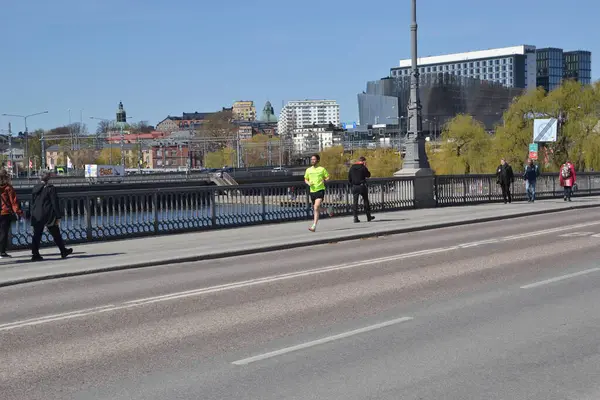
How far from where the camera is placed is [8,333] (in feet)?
30.6

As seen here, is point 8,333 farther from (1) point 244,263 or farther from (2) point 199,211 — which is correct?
(2) point 199,211

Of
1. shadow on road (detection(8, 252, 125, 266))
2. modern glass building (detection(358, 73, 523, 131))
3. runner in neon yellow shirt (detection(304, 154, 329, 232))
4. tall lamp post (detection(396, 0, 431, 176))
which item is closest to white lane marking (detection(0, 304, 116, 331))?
shadow on road (detection(8, 252, 125, 266))

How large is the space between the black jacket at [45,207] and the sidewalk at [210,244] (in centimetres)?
84

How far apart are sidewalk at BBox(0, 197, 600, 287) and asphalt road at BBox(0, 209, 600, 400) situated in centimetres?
93

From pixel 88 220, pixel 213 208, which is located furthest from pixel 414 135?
pixel 88 220

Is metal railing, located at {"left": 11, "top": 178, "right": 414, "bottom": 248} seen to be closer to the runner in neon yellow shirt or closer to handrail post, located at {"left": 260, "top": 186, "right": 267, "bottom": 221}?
handrail post, located at {"left": 260, "top": 186, "right": 267, "bottom": 221}

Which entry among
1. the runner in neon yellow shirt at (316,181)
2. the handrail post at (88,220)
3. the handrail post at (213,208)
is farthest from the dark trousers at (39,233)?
the runner in neon yellow shirt at (316,181)

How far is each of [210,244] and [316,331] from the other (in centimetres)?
1031

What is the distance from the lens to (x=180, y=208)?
2219cm

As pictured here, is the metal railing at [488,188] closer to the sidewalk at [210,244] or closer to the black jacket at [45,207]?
the sidewalk at [210,244]

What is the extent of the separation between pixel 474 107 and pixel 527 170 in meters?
147

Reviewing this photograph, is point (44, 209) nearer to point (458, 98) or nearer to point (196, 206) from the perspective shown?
point (196, 206)

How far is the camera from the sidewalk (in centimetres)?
1533

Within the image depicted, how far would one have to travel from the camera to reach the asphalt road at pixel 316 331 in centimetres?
675
